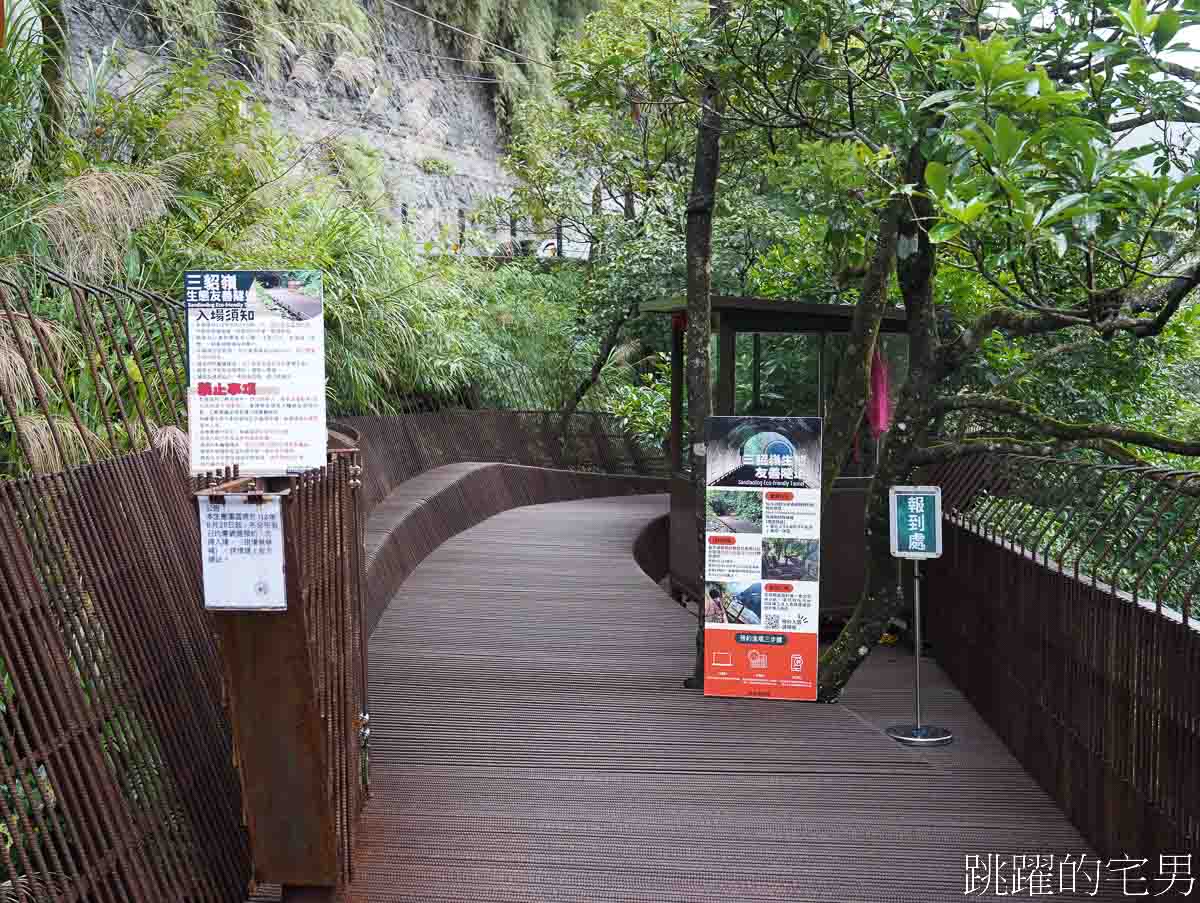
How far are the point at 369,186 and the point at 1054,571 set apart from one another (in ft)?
32.9

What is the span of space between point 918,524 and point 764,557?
31.7 inches

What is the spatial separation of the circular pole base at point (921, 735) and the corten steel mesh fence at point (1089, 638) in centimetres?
28

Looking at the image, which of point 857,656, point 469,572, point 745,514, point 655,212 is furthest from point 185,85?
point 655,212

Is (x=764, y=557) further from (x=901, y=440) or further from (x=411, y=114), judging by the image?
(x=411, y=114)

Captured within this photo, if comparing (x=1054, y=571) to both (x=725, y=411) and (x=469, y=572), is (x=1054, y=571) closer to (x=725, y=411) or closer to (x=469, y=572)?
(x=725, y=411)

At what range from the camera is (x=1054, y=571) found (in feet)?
15.9

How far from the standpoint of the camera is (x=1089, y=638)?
4414mm

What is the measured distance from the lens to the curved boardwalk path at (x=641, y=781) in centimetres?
399

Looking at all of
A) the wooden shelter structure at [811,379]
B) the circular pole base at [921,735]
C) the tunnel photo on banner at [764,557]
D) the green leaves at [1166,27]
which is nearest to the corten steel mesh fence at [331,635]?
the tunnel photo on banner at [764,557]

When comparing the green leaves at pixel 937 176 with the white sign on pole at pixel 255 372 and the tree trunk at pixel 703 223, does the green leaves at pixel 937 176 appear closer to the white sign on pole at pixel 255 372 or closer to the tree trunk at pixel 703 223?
the white sign on pole at pixel 255 372

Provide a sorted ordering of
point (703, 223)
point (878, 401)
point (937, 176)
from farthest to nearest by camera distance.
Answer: point (878, 401) < point (703, 223) < point (937, 176)

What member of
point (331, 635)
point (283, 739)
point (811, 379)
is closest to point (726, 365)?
point (811, 379)

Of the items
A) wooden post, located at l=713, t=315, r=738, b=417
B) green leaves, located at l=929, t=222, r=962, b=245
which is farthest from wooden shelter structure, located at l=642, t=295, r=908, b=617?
green leaves, located at l=929, t=222, r=962, b=245

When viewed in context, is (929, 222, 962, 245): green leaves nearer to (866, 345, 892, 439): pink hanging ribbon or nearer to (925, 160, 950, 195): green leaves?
(925, 160, 950, 195): green leaves
